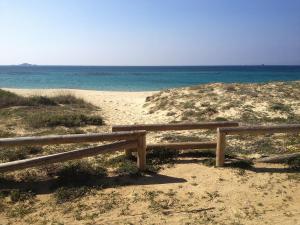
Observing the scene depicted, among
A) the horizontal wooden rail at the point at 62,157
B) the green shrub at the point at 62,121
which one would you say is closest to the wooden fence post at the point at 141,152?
the horizontal wooden rail at the point at 62,157

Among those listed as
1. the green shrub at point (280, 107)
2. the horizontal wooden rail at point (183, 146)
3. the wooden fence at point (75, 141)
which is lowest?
the horizontal wooden rail at point (183, 146)

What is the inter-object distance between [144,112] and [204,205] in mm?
12123

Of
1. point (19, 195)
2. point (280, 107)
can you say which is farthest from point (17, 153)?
point (280, 107)

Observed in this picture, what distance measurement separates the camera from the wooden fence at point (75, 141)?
6.67 m

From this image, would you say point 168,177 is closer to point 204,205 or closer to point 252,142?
point 204,205

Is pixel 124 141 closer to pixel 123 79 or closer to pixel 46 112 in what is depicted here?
pixel 46 112

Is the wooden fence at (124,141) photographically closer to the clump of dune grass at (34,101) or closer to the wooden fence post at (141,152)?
the wooden fence post at (141,152)

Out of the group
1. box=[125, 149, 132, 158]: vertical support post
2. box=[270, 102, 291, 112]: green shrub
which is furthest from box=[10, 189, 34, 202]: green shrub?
box=[270, 102, 291, 112]: green shrub

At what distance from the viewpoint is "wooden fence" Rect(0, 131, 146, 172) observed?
262 inches

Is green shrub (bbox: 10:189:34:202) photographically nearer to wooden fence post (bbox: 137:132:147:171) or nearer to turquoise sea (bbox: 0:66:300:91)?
wooden fence post (bbox: 137:132:147:171)

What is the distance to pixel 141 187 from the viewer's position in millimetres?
6879

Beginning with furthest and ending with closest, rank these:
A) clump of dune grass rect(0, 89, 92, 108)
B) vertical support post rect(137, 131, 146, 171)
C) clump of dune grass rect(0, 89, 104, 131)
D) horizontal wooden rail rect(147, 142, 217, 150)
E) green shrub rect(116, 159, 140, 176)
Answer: clump of dune grass rect(0, 89, 92, 108)
clump of dune grass rect(0, 89, 104, 131)
horizontal wooden rail rect(147, 142, 217, 150)
vertical support post rect(137, 131, 146, 171)
green shrub rect(116, 159, 140, 176)

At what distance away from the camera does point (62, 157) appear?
22.8 ft

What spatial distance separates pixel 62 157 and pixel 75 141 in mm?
461
